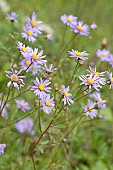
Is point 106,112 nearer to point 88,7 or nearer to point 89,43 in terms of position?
point 89,43

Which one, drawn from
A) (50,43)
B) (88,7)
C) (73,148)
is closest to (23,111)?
(73,148)

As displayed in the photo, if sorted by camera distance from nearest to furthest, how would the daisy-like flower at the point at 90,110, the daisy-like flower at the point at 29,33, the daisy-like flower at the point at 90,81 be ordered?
the daisy-like flower at the point at 90,81
the daisy-like flower at the point at 90,110
the daisy-like flower at the point at 29,33

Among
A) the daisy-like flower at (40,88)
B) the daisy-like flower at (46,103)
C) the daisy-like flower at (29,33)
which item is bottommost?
the daisy-like flower at (46,103)

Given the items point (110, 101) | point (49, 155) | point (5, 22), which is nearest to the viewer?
point (49, 155)

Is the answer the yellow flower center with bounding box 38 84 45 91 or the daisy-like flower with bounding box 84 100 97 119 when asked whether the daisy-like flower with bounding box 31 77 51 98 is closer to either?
the yellow flower center with bounding box 38 84 45 91

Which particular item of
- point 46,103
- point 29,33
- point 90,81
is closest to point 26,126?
point 29,33

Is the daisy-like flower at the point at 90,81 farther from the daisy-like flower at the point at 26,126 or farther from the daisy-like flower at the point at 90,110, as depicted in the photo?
the daisy-like flower at the point at 26,126

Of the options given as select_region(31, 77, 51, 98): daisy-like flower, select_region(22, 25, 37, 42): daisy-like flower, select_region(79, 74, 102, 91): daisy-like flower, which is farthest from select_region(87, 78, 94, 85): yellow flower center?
select_region(22, 25, 37, 42): daisy-like flower

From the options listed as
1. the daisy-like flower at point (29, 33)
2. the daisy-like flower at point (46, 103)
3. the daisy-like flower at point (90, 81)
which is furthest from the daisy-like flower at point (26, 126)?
the daisy-like flower at point (90, 81)

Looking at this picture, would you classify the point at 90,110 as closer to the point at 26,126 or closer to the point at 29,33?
the point at 29,33

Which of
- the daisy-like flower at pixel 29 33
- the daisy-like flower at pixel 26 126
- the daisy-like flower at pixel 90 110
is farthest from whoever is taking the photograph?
the daisy-like flower at pixel 26 126

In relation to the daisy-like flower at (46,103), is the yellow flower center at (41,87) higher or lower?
higher
